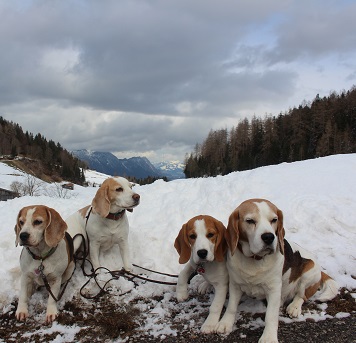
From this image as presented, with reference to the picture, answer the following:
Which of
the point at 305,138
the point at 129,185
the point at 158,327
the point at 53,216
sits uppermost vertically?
the point at 305,138

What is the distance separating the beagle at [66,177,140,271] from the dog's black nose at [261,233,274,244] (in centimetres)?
283

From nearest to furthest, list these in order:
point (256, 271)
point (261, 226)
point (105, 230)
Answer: point (261, 226) < point (256, 271) < point (105, 230)

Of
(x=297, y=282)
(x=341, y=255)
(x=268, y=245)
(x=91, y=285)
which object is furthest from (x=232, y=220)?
(x=341, y=255)

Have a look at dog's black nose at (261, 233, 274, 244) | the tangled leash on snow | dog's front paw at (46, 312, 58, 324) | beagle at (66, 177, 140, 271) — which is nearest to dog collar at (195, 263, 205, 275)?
the tangled leash on snow

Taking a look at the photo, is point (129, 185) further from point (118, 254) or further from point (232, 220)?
point (232, 220)

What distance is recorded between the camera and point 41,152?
138000mm

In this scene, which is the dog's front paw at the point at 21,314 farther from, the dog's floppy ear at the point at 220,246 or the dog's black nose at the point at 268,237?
the dog's black nose at the point at 268,237

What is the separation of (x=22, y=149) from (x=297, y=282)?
148064 mm

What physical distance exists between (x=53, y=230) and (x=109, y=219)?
1340mm

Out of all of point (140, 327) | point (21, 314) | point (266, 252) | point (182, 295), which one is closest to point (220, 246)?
point (266, 252)

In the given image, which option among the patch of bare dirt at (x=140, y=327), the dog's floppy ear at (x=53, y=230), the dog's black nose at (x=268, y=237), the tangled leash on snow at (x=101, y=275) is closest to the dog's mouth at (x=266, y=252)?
the dog's black nose at (x=268, y=237)

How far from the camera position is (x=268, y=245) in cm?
419

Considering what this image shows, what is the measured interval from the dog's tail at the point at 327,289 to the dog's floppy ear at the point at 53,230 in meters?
4.12

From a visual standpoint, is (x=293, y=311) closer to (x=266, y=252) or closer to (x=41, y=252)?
(x=266, y=252)
